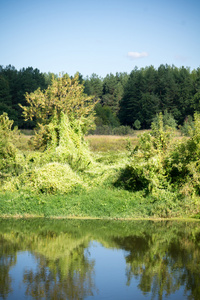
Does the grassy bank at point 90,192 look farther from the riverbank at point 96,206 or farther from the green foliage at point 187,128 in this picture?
the green foliage at point 187,128

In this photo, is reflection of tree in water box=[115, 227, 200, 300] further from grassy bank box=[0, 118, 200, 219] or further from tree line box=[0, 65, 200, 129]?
tree line box=[0, 65, 200, 129]

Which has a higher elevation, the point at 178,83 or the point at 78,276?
the point at 178,83

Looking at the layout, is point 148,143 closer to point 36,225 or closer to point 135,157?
point 135,157

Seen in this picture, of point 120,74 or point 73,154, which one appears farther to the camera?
point 120,74

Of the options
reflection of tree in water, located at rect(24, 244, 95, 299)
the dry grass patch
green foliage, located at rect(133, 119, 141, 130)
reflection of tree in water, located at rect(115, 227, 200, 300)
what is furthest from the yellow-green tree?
green foliage, located at rect(133, 119, 141, 130)

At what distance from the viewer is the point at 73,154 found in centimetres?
1920

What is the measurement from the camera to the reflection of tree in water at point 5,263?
8.32 metres

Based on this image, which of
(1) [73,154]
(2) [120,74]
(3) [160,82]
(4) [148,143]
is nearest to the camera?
(4) [148,143]

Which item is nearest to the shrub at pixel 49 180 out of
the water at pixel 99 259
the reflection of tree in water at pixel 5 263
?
the water at pixel 99 259

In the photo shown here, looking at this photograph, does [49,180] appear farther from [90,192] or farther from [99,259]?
[99,259]

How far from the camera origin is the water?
8344 millimetres

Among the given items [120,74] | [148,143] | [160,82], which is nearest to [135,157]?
[148,143]

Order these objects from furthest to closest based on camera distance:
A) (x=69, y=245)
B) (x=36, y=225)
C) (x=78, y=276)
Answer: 1. (x=36, y=225)
2. (x=69, y=245)
3. (x=78, y=276)

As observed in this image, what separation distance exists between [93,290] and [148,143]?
9.95 m
